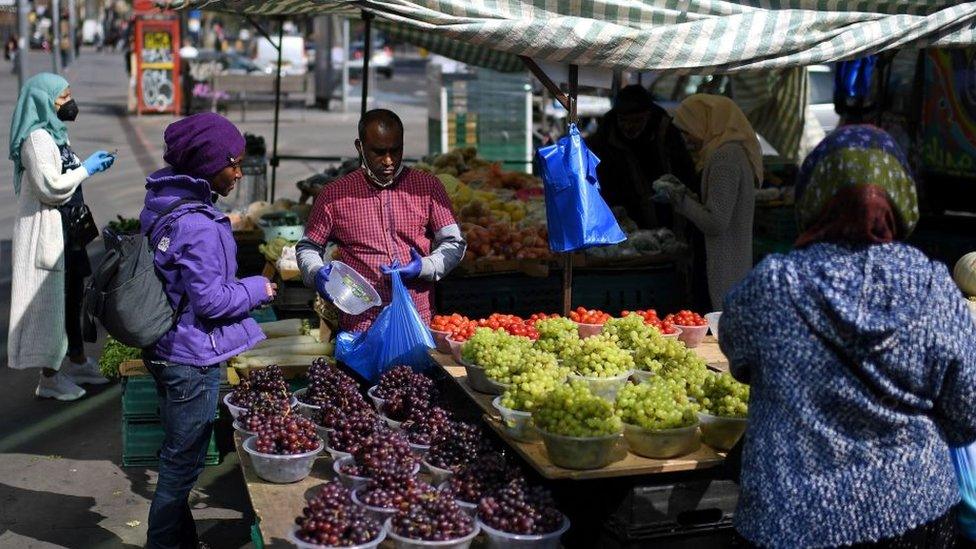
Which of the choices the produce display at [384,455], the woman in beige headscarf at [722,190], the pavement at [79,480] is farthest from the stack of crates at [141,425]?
the woman in beige headscarf at [722,190]

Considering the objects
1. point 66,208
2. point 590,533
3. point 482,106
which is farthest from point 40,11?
point 590,533

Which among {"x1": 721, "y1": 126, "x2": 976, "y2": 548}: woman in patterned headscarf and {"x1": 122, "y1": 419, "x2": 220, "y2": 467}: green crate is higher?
{"x1": 721, "y1": 126, "x2": 976, "y2": 548}: woman in patterned headscarf

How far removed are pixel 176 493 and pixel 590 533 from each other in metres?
1.67

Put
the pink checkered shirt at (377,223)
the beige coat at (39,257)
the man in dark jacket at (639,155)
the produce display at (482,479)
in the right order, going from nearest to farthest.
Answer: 1. the produce display at (482,479)
2. the pink checkered shirt at (377,223)
3. the beige coat at (39,257)
4. the man in dark jacket at (639,155)

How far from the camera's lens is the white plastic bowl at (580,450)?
3.81m

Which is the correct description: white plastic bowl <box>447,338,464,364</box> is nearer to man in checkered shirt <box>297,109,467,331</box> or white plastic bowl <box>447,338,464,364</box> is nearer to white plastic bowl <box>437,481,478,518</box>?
man in checkered shirt <box>297,109,467,331</box>

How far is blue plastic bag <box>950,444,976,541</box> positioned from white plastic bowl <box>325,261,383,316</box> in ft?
8.99

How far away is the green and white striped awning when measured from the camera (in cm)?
500

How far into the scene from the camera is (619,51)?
198 inches

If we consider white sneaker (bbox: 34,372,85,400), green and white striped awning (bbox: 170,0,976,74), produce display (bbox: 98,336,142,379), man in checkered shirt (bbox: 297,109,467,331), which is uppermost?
green and white striped awning (bbox: 170,0,976,74)

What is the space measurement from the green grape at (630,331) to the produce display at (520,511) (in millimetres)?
1213

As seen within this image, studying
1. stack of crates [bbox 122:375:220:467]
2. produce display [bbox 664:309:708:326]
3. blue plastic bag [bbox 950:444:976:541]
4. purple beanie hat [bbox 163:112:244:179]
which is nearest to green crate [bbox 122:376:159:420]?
stack of crates [bbox 122:375:220:467]

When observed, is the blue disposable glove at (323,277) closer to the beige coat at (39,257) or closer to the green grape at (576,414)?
the green grape at (576,414)

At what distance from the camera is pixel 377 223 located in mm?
5527
